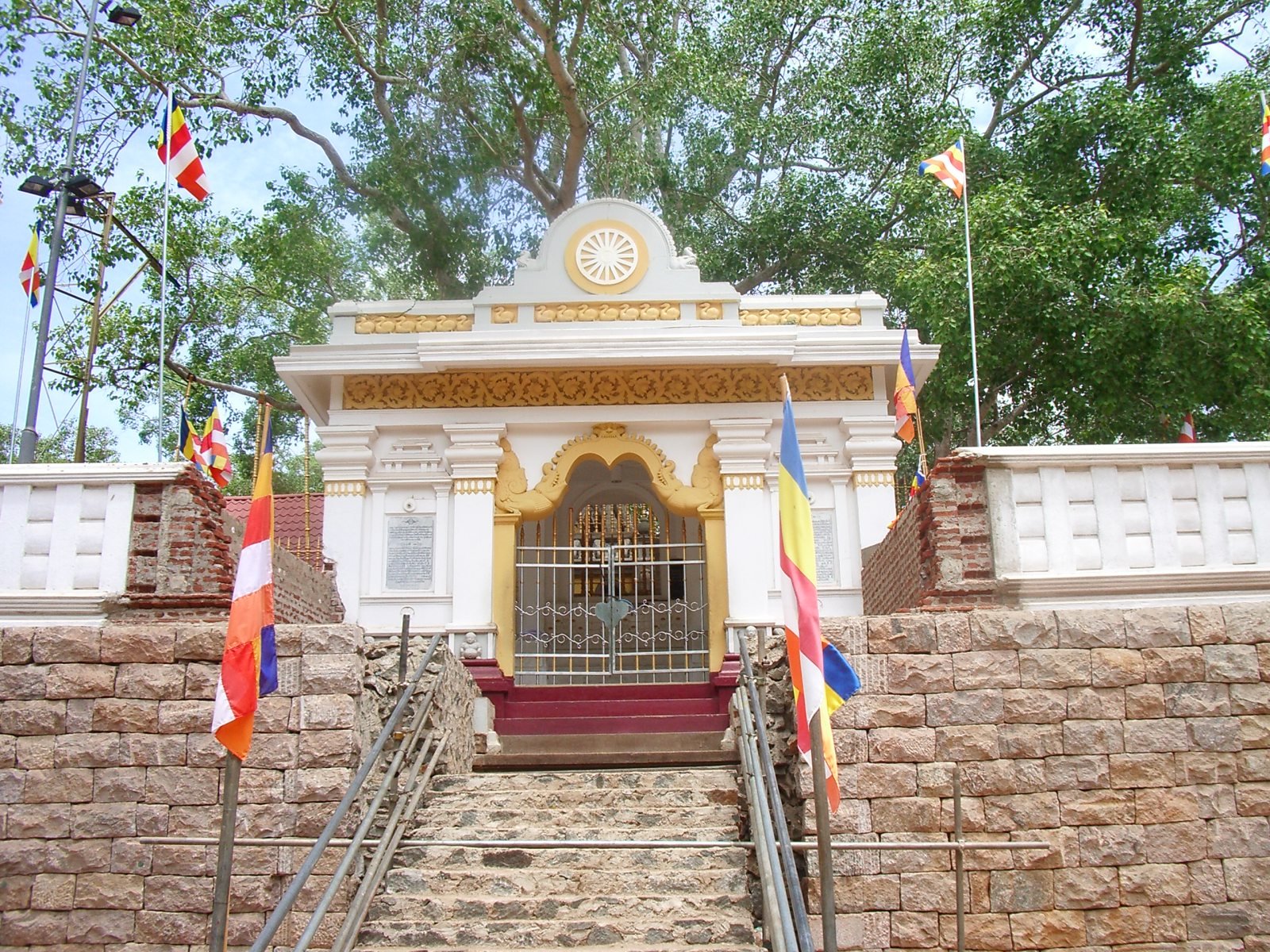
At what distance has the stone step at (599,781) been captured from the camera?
307 inches

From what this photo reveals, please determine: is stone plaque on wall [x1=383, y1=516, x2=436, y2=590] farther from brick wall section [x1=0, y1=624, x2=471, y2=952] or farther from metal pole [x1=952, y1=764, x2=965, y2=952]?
metal pole [x1=952, y1=764, x2=965, y2=952]

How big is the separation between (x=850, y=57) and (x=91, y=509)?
1619 centimetres

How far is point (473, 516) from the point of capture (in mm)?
12180

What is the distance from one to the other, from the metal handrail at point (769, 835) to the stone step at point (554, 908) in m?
0.37

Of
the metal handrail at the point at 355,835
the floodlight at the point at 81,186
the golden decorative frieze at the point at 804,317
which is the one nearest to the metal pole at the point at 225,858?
the metal handrail at the point at 355,835

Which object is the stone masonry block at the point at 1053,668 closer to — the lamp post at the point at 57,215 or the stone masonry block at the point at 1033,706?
the stone masonry block at the point at 1033,706

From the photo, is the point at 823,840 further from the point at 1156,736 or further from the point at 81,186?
the point at 81,186

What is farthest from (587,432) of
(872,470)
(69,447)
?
(69,447)

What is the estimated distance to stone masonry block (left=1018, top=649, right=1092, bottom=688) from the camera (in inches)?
271

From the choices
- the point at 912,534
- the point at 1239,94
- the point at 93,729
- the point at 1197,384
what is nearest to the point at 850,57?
the point at 1239,94

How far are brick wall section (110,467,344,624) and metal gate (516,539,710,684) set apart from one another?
13.1ft

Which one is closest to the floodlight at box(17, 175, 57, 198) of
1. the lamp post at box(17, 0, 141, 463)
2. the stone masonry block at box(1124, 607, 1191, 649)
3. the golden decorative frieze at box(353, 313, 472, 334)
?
the lamp post at box(17, 0, 141, 463)

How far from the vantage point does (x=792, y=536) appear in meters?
5.29

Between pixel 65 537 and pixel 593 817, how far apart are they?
3818 millimetres
